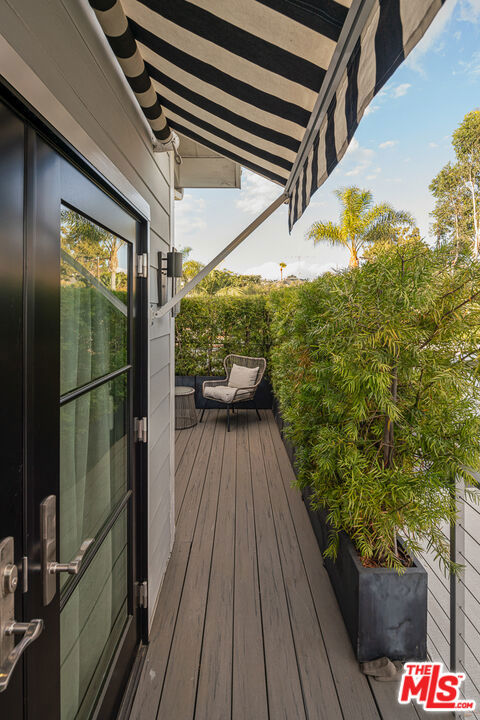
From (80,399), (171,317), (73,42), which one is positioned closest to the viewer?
(73,42)

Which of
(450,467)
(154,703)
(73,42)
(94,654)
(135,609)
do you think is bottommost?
(154,703)

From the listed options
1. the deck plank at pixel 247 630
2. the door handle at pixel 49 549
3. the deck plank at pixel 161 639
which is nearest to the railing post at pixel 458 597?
the deck plank at pixel 247 630

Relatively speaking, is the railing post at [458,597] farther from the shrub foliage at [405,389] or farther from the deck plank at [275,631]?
the deck plank at [275,631]

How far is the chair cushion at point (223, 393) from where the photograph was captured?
18.9 feet

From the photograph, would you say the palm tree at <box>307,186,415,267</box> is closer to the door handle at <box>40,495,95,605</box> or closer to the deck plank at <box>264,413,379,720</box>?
the deck plank at <box>264,413,379,720</box>

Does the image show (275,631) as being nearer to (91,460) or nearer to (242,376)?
(91,460)

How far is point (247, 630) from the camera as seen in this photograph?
6.58ft

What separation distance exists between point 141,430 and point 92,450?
56 centimetres

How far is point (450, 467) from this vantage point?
166cm

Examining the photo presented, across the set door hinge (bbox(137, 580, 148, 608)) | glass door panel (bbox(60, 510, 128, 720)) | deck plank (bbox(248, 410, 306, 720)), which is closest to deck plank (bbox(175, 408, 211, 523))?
deck plank (bbox(248, 410, 306, 720))

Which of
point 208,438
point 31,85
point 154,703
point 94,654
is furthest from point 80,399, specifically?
point 208,438

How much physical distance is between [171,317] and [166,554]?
5.23ft

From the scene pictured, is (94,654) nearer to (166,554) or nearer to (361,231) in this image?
(166,554)

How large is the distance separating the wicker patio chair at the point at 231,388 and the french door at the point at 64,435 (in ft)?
12.9
